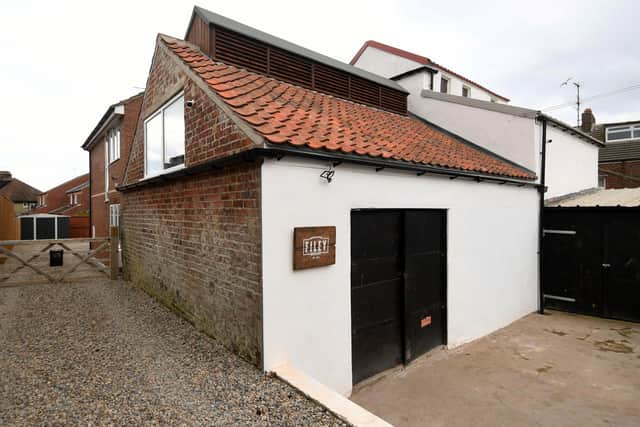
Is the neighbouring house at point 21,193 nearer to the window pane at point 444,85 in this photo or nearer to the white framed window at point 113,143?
the white framed window at point 113,143

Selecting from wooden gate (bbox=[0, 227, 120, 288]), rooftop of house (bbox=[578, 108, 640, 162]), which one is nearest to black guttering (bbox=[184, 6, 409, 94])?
wooden gate (bbox=[0, 227, 120, 288])

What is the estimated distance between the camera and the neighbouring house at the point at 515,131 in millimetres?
8219

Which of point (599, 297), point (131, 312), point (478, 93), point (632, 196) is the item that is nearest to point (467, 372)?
point (599, 297)

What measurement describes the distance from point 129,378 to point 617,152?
2553cm

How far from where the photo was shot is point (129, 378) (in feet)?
11.6

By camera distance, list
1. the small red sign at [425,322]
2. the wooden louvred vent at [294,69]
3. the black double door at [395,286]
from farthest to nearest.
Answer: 1. the wooden louvred vent at [294,69]
2. the small red sign at [425,322]
3. the black double door at [395,286]

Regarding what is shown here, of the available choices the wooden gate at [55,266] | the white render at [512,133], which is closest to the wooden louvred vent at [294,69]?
the white render at [512,133]

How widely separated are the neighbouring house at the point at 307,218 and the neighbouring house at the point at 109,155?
5410 mm

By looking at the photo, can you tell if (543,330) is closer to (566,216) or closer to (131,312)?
(566,216)

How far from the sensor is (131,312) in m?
5.97

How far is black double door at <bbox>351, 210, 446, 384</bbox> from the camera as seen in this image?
465 cm

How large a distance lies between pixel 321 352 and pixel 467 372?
102 inches

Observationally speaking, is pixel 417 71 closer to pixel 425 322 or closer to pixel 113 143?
pixel 425 322

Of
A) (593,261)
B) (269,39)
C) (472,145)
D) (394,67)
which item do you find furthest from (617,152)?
(269,39)
